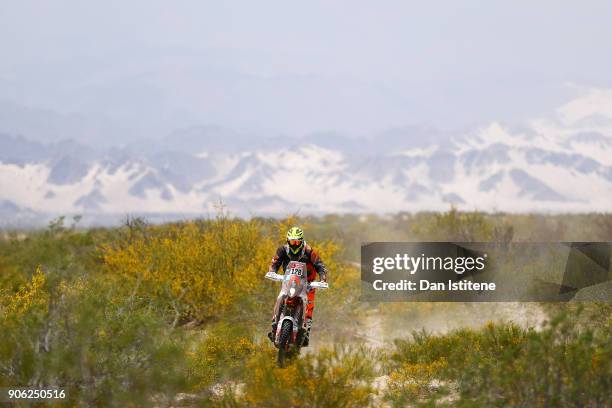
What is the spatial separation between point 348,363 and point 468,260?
10.7 meters

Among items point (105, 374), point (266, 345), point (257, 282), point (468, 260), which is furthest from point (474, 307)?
point (105, 374)

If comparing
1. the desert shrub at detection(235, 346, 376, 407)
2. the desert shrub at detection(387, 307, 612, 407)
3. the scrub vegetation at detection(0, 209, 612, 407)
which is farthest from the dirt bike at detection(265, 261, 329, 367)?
the desert shrub at detection(387, 307, 612, 407)

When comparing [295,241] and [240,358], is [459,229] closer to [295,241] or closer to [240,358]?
[240,358]

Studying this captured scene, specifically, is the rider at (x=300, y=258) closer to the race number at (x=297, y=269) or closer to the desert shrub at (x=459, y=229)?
the race number at (x=297, y=269)

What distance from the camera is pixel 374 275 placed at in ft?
58.5

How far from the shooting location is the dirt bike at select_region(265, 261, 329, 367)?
10.1 m

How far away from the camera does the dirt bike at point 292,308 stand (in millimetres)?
10094

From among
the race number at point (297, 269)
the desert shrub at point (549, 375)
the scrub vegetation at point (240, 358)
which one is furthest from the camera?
the race number at point (297, 269)

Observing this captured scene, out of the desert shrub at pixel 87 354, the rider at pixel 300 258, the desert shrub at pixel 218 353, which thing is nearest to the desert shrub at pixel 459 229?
the desert shrub at pixel 218 353

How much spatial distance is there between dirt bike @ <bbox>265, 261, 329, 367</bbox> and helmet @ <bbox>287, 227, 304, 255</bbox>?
0.20 m

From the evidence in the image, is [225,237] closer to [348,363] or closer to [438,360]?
[438,360]

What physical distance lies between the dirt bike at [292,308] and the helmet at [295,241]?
0.67 feet

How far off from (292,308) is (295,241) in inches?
38.8

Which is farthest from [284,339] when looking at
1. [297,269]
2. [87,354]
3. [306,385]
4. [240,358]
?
[87,354]
